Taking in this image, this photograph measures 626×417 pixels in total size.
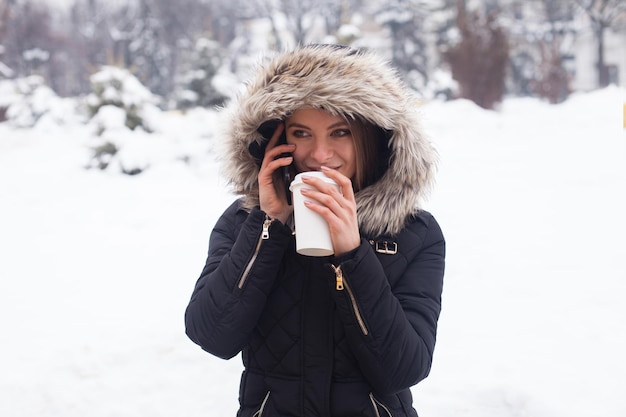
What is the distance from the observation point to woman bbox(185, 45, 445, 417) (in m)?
1.55

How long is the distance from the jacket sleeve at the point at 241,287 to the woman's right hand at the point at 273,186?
0.04 meters

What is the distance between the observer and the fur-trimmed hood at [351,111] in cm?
168

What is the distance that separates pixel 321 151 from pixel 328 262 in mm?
330

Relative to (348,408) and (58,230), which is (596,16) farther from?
(348,408)

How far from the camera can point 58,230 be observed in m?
7.62

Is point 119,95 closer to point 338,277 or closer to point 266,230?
point 266,230

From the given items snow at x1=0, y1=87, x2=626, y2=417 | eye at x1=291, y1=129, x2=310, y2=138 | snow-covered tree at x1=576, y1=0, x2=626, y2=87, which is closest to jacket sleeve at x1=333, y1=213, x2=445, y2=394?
eye at x1=291, y1=129, x2=310, y2=138

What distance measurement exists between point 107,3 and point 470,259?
1911 inches

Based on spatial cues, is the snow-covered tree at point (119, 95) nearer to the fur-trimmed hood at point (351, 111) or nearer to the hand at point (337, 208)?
the fur-trimmed hood at point (351, 111)

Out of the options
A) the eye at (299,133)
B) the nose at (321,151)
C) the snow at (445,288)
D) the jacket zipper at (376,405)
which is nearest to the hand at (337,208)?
the nose at (321,151)

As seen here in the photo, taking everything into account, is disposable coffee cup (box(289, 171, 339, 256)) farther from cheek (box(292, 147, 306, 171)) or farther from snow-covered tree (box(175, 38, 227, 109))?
snow-covered tree (box(175, 38, 227, 109))

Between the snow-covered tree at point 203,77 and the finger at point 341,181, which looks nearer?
the finger at point 341,181

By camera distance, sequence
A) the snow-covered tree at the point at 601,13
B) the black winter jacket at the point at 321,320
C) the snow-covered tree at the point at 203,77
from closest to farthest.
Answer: the black winter jacket at the point at 321,320 < the snow-covered tree at the point at 203,77 < the snow-covered tree at the point at 601,13

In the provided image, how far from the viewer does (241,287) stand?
1608mm
